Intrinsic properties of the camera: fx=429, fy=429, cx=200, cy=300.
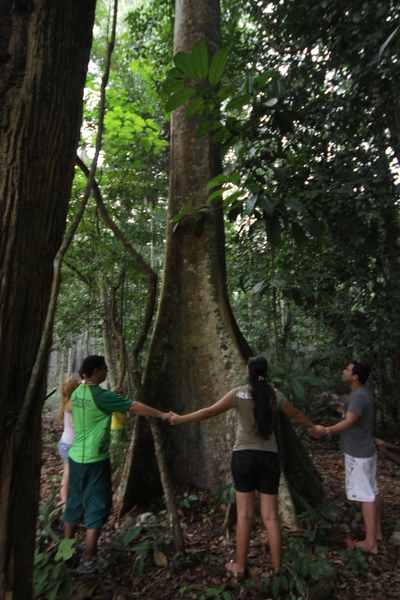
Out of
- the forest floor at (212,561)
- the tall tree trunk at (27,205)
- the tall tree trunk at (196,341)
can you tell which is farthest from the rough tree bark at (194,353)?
the tall tree trunk at (27,205)

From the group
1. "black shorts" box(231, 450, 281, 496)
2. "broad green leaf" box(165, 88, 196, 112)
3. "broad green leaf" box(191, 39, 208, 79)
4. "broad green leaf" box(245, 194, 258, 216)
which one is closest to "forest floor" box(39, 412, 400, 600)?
"black shorts" box(231, 450, 281, 496)

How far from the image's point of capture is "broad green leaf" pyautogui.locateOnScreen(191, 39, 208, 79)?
2.19 meters

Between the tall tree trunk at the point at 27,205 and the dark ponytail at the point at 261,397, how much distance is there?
4.79 feet

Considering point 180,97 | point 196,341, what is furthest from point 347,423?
point 180,97

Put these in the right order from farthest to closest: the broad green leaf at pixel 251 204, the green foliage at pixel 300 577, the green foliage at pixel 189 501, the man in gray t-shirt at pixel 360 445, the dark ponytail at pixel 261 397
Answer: the green foliage at pixel 189 501, the man in gray t-shirt at pixel 360 445, the dark ponytail at pixel 261 397, the broad green leaf at pixel 251 204, the green foliage at pixel 300 577

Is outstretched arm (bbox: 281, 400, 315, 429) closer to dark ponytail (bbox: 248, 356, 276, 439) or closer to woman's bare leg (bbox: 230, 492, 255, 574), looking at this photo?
dark ponytail (bbox: 248, 356, 276, 439)

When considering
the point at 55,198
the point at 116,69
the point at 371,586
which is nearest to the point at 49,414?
the point at 116,69

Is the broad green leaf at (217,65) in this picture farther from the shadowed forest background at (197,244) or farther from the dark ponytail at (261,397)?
the dark ponytail at (261,397)

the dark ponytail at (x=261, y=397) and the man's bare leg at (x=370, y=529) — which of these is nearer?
the dark ponytail at (x=261, y=397)

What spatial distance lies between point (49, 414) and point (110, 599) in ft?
27.6

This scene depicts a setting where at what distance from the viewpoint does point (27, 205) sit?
1739 mm

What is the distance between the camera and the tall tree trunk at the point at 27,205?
165 cm

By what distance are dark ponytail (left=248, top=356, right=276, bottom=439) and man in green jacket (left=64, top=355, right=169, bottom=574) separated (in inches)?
25.9

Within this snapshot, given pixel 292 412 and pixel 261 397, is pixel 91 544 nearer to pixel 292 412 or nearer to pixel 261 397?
pixel 261 397
